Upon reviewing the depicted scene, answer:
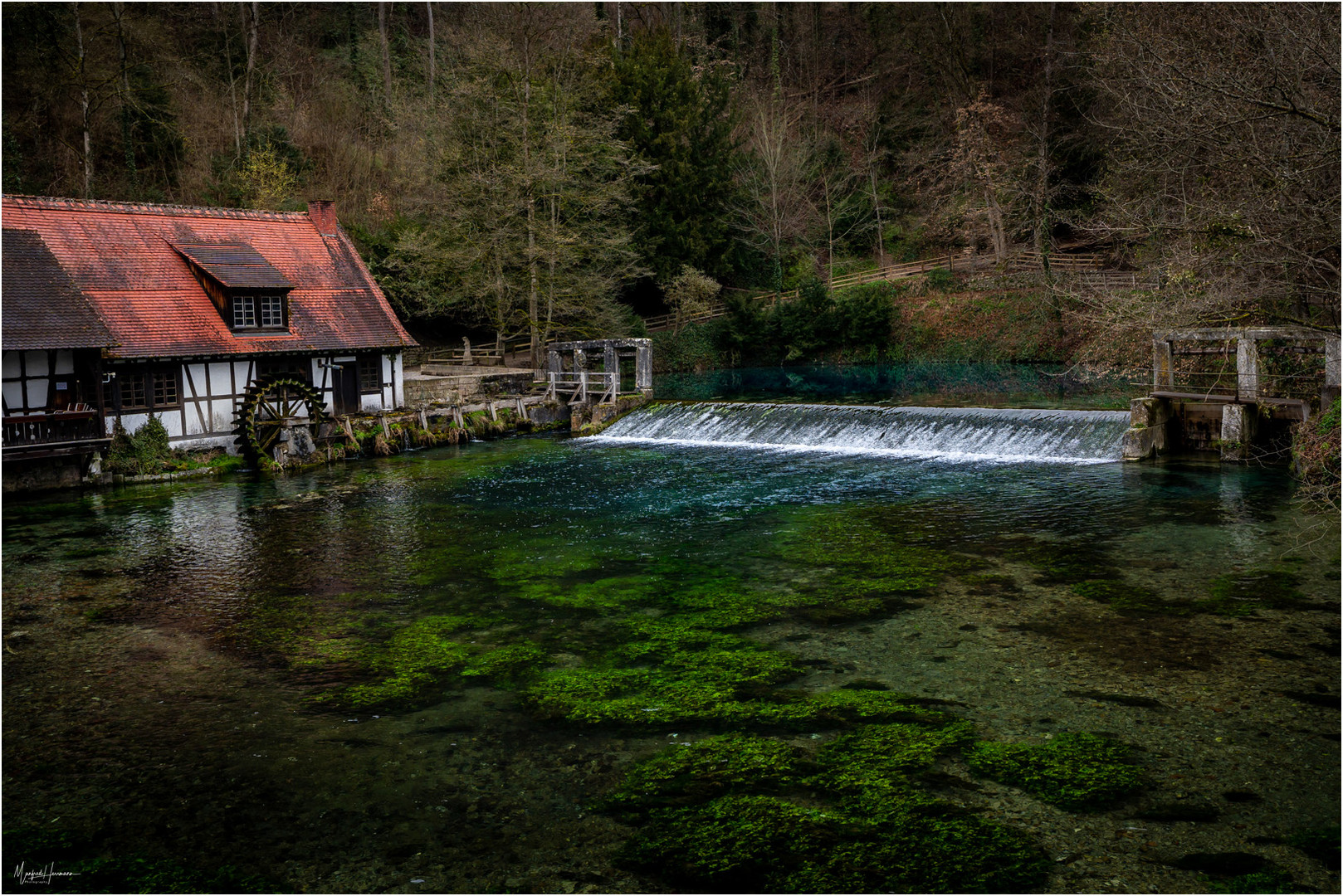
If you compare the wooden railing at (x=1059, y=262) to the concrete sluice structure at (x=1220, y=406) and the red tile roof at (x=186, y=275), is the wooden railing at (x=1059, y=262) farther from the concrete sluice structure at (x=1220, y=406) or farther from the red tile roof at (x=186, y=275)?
the red tile roof at (x=186, y=275)

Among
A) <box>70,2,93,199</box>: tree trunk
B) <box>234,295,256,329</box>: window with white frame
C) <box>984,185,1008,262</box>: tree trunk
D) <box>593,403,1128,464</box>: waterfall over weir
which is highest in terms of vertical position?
<box>70,2,93,199</box>: tree trunk

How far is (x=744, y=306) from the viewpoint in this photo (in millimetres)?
44812

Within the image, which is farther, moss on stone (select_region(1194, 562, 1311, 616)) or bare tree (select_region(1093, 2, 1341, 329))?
moss on stone (select_region(1194, 562, 1311, 616))

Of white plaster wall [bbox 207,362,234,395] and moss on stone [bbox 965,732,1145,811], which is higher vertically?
white plaster wall [bbox 207,362,234,395]

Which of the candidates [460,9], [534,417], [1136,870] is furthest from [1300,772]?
[460,9]

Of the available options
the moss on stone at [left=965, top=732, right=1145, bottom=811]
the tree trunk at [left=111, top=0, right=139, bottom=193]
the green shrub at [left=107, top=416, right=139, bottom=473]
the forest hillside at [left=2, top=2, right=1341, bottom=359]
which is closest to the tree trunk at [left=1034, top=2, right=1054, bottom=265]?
the forest hillside at [left=2, top=2, right=1341, bottom=359]

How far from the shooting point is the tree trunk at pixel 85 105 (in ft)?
115

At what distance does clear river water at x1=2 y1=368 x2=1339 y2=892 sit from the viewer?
7020 mm

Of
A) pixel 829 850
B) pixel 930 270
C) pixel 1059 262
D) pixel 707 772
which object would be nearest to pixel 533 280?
pixel 930 270

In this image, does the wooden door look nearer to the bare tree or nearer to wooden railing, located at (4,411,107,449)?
wooden railing, located at (4,411,107,449)

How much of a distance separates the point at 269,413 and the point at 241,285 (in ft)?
11.3

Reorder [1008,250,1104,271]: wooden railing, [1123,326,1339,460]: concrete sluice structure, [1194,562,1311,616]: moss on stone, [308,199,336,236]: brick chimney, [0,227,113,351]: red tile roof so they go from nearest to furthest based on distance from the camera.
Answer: [1194,562,1311,616]: moss on stone, [1123,326,1339,460]: concrete sluice structure, [0,227,113,351]: red tile roof, [308,199,336,236]: brick chimney, [1008,250,1104,271]: wooden railing

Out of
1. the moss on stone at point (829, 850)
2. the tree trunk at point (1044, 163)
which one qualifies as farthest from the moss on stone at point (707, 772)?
the tree trunk at point (1044, 163)

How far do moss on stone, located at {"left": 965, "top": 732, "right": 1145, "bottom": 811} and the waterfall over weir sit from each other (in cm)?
1443
